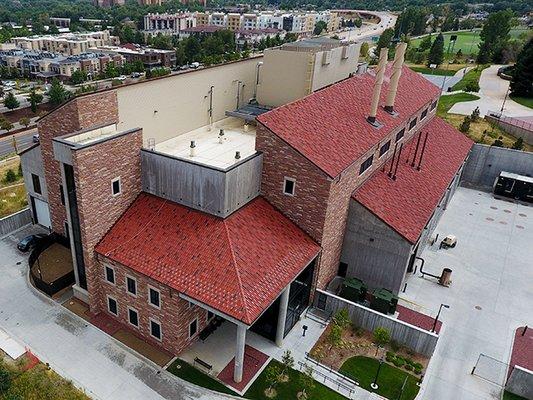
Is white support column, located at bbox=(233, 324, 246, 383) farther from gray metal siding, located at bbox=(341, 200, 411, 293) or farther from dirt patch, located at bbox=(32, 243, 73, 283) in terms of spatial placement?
dirt patch, located at bbox=(32, 243, 73, 283)

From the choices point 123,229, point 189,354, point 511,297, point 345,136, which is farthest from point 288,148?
point 511,297

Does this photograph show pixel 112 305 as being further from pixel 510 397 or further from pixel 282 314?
pixel 510 397

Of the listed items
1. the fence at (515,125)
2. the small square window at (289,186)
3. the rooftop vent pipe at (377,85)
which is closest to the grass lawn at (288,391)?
the small square window at (289,186)

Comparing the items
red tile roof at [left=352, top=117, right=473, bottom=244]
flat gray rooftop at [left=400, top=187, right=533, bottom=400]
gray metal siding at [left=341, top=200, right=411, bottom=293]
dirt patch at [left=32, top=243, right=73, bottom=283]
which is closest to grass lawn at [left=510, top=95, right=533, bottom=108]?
flat gray rooftop at [left=400, top=187, right=533, bottom=400]

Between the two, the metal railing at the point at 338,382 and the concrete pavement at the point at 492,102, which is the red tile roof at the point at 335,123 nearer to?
the metal railing at the point at 338,382

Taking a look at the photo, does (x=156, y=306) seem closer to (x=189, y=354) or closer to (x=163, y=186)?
(x=189, y=354)

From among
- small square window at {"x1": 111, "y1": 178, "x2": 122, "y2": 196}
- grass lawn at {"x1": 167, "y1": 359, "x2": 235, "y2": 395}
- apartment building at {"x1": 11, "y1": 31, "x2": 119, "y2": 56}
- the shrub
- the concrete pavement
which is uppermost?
small square window at {"x1": 111, "y1": 178, "x2": 122, "y2": 196}

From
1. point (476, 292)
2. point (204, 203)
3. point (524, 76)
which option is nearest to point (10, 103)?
point (204, 203)
